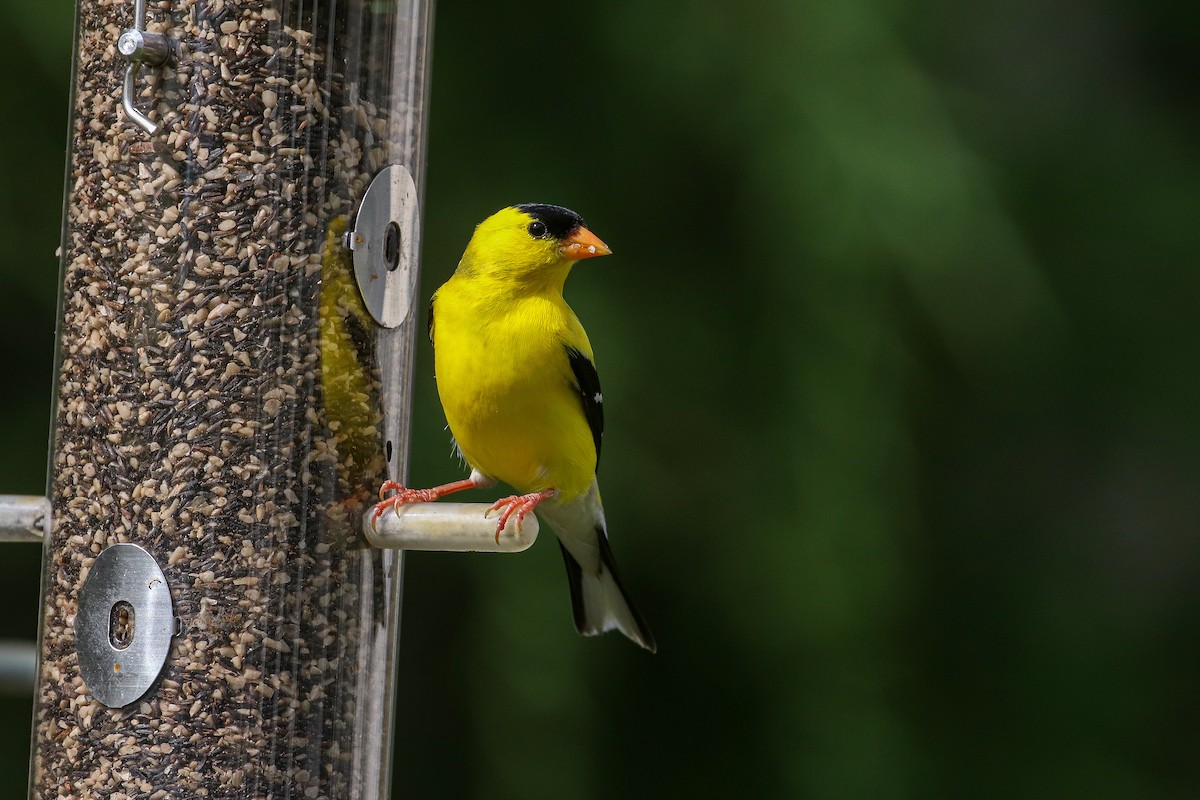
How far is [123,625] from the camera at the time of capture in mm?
1903

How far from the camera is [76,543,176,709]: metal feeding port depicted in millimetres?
1875

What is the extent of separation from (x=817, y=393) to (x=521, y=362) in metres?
1.09

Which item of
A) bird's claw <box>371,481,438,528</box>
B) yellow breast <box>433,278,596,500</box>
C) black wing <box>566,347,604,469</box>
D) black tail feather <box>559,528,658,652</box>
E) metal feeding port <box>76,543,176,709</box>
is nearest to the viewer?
metal feeding port <box>76,543,176,709</box>

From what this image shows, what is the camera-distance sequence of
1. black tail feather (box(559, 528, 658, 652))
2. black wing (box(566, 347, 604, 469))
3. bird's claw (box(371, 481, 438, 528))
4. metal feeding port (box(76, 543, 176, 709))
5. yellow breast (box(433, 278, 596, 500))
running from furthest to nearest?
black tail feather (box(559, 528, 658, 652)) → black wing (box(566, 347, 604, 469)) → yellow breast (box(433, 278, 596, 500)) → bird's claw (box(371, 481, 438, 528)) → metal feeding port (box(76, 543, 176, 709))

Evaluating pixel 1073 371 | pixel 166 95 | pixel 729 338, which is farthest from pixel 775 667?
pixel 166 95

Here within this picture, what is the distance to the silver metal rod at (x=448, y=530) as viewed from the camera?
1.90m

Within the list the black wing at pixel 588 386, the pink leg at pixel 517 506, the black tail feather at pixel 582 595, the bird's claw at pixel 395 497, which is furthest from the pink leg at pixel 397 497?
the black tail feather at pixel 582 595

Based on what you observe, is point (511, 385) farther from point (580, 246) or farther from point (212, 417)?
point (212, 417)

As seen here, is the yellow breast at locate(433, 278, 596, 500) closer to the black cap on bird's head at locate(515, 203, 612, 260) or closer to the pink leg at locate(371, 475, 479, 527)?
the black cap on bird's head at locate(515, 203, 612, 260)

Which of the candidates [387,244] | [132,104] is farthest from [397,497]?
[132,104]

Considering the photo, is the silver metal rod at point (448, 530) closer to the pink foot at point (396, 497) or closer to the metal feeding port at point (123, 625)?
the pink foot at point (396, 497)

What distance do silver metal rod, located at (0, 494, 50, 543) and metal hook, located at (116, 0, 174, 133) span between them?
62 cm

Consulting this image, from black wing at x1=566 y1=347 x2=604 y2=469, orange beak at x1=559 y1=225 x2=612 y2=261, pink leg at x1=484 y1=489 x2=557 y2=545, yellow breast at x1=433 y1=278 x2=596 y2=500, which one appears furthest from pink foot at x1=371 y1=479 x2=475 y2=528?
orange beak at x1=559 y1=225 x2=612 y2=261

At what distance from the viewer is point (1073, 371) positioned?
13.3ft
